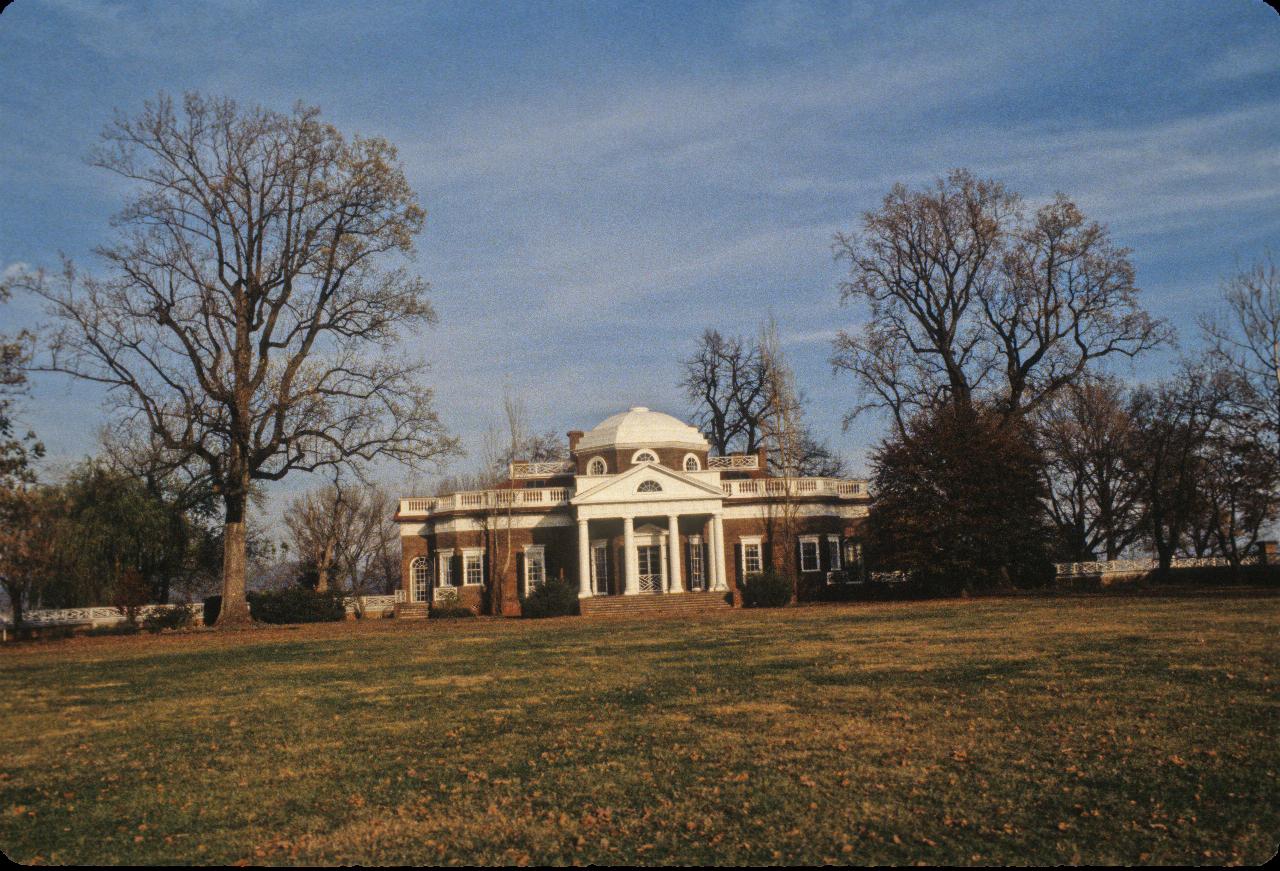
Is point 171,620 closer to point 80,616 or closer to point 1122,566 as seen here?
point 80,616

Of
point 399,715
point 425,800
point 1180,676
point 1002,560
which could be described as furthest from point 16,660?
point 1002,560

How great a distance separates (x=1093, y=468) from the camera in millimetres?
51062

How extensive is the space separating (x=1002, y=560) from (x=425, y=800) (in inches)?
1231

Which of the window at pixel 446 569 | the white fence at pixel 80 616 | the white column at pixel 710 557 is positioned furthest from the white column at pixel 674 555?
the white fence at pixel 80 616

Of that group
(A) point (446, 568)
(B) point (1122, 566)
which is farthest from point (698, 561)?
(B) point (1122, 566)

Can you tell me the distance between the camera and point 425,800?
8.12 meters

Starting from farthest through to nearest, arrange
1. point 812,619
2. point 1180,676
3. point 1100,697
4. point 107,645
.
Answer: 1. point 812,619
2. point 107,645
3. point 1180,676
4. point 1100,697

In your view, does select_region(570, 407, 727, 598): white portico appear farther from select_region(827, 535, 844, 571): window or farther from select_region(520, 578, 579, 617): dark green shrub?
select_region(827, 535, 844, 571): window

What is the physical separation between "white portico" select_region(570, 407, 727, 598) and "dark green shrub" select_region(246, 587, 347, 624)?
1000 centimetres

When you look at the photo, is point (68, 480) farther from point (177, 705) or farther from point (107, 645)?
point (177, 705)

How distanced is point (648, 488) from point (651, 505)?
2.43ft

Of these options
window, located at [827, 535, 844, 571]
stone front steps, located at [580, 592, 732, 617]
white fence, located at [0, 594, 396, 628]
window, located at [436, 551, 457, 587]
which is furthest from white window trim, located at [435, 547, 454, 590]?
window, located at [827, 535, 844, 571]

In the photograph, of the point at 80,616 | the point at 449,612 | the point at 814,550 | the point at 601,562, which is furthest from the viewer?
the point at 601,562

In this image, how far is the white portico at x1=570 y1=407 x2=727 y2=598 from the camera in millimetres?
42781
